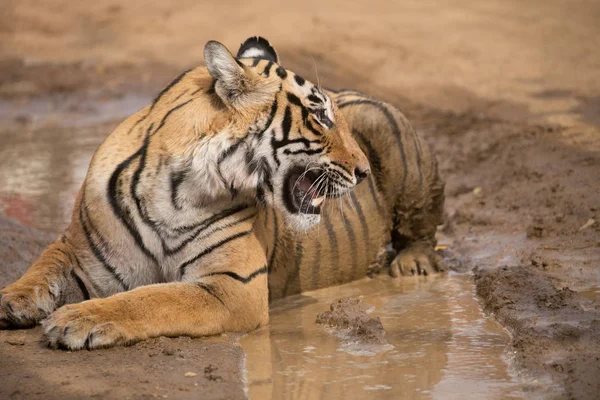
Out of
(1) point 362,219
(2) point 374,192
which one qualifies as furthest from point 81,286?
(2) point 374,192

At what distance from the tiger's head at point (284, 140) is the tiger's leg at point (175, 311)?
0.32m

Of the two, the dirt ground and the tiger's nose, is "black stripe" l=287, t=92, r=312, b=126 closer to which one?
the tiger's nose

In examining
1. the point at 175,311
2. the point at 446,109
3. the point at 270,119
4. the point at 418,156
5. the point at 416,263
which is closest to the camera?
the point at 175,311

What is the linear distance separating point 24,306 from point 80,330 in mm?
523

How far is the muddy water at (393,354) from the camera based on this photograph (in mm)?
3430

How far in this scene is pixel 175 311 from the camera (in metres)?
3.82

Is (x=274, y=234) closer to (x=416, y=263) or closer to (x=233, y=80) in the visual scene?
(x=233, y=80)

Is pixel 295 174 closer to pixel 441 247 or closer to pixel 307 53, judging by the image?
pixel 441 247

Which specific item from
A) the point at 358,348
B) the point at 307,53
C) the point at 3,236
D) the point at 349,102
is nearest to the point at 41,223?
the point at 3,236

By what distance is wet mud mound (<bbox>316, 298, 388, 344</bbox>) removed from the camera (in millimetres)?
4035

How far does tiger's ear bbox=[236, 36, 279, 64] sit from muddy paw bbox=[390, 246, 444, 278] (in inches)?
58.8

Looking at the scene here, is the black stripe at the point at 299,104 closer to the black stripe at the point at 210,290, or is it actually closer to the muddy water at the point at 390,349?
the black stripe at the point at 210,290

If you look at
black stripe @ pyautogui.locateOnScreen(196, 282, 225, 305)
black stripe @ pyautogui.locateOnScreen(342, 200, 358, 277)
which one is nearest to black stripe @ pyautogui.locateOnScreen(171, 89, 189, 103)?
black stripe @ pyautogui.locateOnScreen(196, 282, 225, 305)

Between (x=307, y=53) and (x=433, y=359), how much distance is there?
723 centimetres
